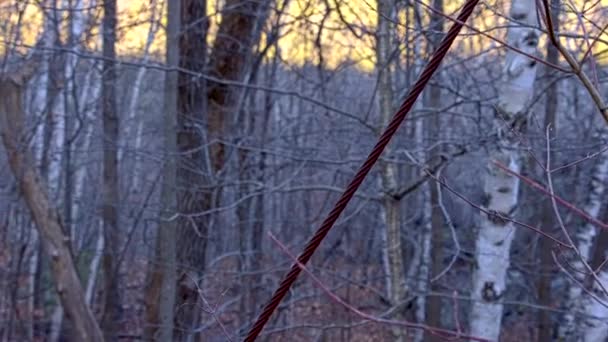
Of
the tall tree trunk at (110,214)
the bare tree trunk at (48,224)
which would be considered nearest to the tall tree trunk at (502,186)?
the bare tree trunk at (48,224)

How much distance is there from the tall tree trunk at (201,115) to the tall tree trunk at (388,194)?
1352 mm

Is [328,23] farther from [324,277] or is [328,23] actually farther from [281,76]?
[281,76]

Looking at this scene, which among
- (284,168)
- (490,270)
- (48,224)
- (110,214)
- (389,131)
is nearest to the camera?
(389,131)

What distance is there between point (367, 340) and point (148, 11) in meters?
4.54

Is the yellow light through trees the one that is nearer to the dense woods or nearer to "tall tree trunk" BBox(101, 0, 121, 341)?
the dense woods

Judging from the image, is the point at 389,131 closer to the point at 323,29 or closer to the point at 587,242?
the point at 323,29

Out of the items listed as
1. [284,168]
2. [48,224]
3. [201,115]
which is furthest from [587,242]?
[48,224]

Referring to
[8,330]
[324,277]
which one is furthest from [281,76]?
[8,330]

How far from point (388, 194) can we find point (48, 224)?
3.00 metres

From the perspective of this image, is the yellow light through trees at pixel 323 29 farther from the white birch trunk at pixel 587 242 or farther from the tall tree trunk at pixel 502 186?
the white birch trunk at pixel 587 242

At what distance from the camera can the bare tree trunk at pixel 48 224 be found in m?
6.89

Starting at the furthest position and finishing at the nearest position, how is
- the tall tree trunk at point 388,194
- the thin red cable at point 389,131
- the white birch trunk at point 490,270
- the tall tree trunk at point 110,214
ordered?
the tall tree trunk at point 110,214, the tall tree trunk at point 388,194, the white birch trunk at point 490,270, the thin red cable at point 389,131

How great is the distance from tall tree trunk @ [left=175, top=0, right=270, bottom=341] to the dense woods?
0.02 meters

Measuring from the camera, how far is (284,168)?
8430mm
